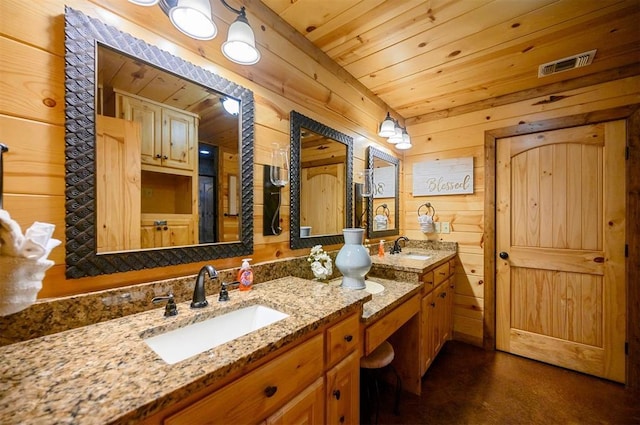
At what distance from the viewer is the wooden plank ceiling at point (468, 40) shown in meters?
1.45

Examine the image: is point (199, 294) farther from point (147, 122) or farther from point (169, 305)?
point (147, 122)

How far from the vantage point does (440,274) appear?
7.10 feet

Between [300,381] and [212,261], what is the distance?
2.08 feet

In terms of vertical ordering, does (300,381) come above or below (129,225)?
below

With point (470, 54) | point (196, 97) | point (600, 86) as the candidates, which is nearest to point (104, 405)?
point (196, 97)

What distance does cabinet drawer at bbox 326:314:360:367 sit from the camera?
1.01 metres

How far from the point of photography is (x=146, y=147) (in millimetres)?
1028

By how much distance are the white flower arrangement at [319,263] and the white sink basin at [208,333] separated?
1.53 feet

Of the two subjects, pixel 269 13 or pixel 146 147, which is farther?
pixel 269 13

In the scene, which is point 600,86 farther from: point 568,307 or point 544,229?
point 568,307

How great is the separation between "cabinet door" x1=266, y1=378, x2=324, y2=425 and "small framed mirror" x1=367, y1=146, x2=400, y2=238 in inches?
59.2

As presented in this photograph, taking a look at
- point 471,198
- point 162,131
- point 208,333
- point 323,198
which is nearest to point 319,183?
point 323,198

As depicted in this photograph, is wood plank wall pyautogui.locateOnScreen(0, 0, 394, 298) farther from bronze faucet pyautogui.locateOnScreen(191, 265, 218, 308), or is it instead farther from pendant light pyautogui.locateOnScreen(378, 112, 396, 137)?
pendant light pyautogui.locateOnScreen(378, 112, 396, 137)

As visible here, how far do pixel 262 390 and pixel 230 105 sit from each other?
119 centimetres
